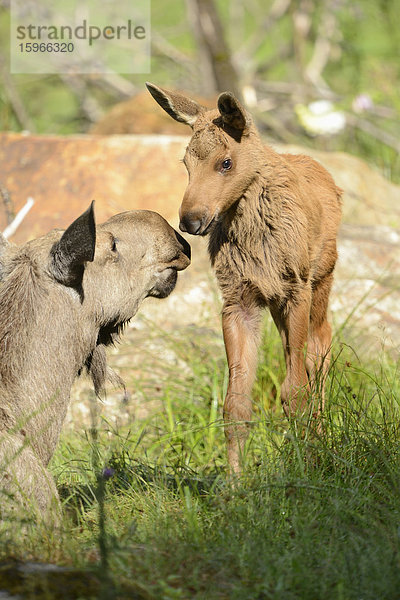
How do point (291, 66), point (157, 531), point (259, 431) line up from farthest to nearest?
point (291, 66) → point (259, 431) → point (157, 531)

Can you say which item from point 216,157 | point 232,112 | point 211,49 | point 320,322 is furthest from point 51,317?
point 211,49

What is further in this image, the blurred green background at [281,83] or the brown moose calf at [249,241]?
the blurred green background at [281,83]

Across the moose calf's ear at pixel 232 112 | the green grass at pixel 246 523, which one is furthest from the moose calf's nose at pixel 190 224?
the green grass at pixel 246 523

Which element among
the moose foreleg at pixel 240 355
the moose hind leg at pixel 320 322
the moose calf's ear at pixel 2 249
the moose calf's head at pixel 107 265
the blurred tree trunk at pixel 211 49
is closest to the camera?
the moose calf's head at pixel 107 265

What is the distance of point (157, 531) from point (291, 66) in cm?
1297

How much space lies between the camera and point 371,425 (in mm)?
4512

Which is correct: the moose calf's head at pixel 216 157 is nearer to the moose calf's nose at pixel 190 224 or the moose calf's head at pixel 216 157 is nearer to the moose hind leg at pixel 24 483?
the moose calf's nose at pixel 190 224

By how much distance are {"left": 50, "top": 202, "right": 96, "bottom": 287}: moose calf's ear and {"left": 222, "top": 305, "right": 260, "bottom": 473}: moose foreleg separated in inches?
46.9

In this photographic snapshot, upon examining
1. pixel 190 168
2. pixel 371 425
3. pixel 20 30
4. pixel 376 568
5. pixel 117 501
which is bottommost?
pixel 376 568

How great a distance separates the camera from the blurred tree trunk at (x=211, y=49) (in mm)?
12703

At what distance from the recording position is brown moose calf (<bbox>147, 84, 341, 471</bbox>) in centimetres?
473

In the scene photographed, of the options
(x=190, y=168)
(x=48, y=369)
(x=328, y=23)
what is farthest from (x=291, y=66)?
(x=48, y=369)

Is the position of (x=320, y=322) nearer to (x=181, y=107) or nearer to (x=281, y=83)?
(x=181, y=107)

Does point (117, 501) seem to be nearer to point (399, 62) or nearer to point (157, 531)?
point (157, 531)
